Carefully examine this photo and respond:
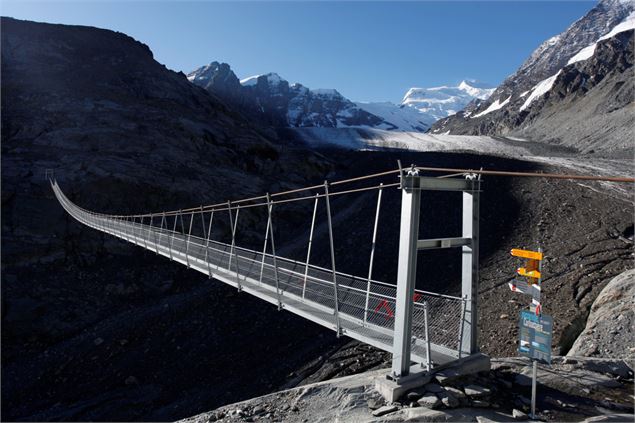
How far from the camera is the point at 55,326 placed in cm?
1603

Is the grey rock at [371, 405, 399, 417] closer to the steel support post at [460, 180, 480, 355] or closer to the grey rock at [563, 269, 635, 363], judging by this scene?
the steel support post at [460, 180, 480, 355]

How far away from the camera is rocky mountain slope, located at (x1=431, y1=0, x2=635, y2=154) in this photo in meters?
41.9

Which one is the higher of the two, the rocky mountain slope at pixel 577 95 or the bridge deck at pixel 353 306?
the rocky mountain slope at pixel 577 95

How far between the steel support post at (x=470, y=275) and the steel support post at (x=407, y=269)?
75cm

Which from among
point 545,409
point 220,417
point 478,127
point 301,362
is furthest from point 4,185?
point 478,127

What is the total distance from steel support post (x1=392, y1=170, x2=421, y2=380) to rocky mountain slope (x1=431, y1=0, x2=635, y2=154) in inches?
1357

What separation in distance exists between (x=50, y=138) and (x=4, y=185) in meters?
4.58

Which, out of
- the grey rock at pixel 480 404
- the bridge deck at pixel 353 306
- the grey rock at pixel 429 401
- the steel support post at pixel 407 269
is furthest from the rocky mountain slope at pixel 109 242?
the grey rock at pixel 480 404

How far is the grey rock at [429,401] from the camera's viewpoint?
384 centimetres

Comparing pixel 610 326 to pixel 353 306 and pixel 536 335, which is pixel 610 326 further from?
pixel 353 306

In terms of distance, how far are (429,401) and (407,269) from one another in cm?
124

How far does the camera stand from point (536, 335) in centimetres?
374

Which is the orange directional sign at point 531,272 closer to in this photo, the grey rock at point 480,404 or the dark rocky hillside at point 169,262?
the grey rock at point 480,404

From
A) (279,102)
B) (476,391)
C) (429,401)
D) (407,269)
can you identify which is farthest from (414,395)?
(279,102)
